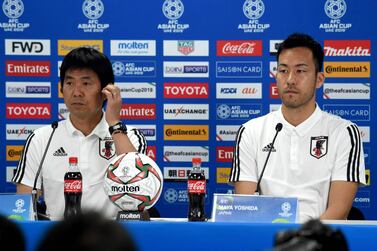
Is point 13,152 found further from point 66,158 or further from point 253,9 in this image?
point 253,9

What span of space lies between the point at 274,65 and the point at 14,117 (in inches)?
66.8

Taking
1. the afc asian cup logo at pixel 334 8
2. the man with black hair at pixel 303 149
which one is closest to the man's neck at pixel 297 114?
the man with black hair at pixel 303 149

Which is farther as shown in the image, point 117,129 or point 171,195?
point 171,195

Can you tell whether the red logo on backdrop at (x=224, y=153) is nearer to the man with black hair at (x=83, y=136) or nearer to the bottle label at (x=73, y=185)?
the man with black hair at (x=83, y=136)

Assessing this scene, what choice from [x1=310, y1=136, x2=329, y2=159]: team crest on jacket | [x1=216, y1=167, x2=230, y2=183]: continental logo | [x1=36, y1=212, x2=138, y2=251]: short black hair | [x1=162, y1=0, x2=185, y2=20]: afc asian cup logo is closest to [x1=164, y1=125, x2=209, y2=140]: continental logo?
[x1=216, y1=167, x2=230, y2=183]: continental logo

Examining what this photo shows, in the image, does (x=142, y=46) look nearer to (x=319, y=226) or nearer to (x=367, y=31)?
(x=367, y=31)

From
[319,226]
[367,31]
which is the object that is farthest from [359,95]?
[319,226]

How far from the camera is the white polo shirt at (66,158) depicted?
2713 millimetres

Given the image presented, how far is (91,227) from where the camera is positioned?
409mm

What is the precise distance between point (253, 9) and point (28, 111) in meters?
1.58

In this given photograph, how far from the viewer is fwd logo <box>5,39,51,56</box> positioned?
388cm

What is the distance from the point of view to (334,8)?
12.5ft

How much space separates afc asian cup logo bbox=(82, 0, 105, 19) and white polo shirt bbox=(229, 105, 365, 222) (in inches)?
58.3

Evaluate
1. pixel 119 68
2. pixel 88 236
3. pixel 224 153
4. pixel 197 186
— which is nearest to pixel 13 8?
pixel 119 68
